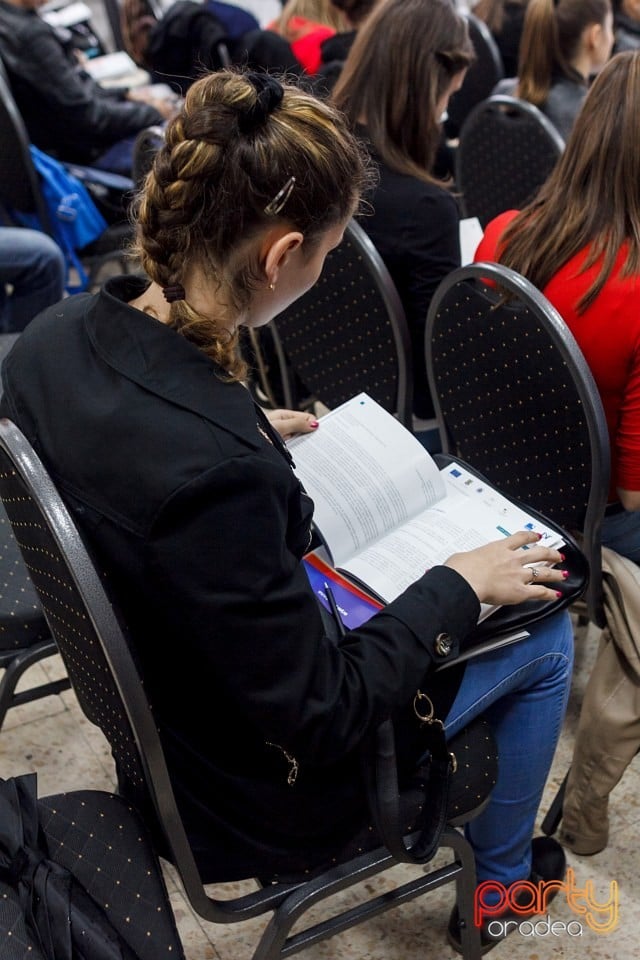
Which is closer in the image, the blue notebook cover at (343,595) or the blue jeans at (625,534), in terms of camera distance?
the blue notebook cover at (343,595)

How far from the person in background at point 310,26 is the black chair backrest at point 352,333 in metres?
1.50

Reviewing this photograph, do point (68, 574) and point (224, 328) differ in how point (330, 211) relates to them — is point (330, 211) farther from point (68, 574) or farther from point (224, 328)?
point (68, 574)

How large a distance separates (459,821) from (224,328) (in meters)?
0.64

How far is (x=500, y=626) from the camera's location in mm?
1128

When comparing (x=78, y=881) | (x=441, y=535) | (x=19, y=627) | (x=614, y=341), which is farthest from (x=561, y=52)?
(x=78, y=881)

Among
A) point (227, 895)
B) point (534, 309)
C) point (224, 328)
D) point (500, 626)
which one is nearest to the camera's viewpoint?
point (224, 328)

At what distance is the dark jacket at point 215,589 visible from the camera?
820 mm

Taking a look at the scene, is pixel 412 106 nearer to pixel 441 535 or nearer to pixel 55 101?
pixel 441 535

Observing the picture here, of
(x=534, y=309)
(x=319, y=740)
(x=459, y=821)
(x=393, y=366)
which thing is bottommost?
(x=459, y=821)

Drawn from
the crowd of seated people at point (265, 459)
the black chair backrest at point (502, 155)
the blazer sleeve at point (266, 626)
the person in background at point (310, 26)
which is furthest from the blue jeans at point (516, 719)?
the person in background at point (310, 26)

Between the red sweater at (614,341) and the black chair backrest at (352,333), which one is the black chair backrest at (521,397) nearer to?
the red sweater at (614,341)

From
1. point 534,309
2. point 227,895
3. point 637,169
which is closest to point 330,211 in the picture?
point 534,309

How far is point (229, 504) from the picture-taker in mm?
813

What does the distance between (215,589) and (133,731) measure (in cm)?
17
